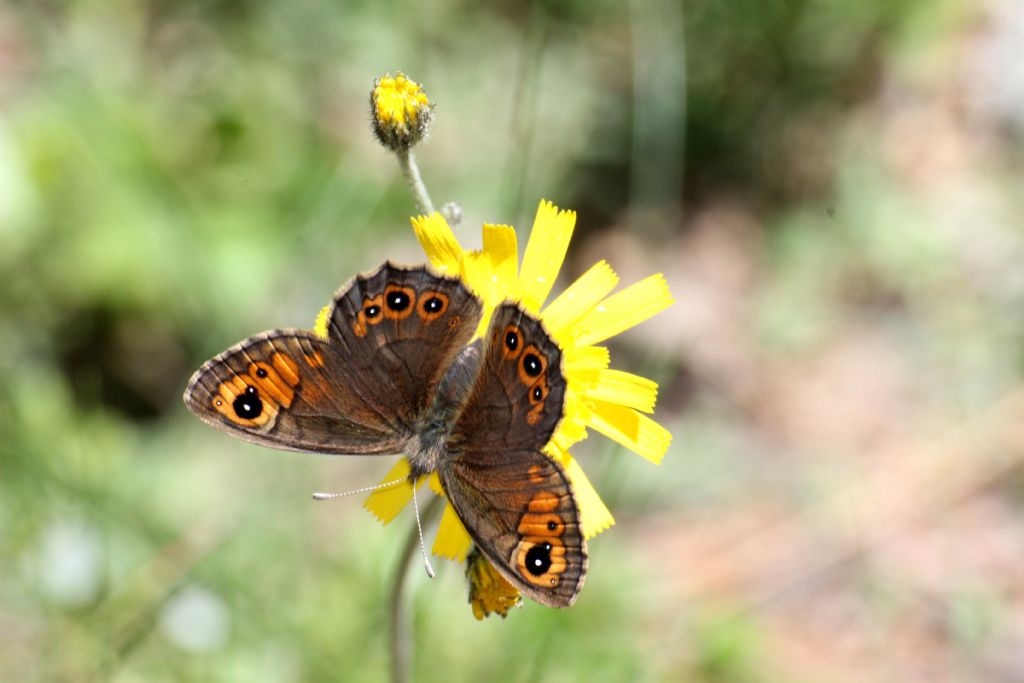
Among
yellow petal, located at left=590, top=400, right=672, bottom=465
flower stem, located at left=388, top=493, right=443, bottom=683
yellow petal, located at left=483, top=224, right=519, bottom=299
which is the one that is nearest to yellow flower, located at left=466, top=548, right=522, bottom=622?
flower stem, located at left=388, top=493, right=443, bottom=683

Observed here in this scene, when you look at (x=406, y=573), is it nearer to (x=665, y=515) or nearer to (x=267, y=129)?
(x=665, y=515)

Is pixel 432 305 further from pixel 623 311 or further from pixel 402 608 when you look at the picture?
pixel 402 608

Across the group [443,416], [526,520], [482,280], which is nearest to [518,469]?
[526,520]

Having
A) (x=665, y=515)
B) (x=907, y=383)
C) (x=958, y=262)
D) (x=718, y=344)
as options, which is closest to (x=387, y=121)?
(x=665, y=515)

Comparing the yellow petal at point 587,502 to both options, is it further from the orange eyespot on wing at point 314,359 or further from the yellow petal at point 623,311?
the orange eyespot on wing at point 314,359

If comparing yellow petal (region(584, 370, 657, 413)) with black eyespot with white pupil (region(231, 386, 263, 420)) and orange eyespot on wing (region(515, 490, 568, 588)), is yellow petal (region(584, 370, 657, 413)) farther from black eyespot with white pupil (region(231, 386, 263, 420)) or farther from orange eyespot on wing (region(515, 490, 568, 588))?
black eyespot with white pupil (region(231, 386, 263, 420))

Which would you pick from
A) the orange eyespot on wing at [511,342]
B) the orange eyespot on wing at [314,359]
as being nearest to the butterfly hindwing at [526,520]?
the orange eyespot on wing at [511,342]
